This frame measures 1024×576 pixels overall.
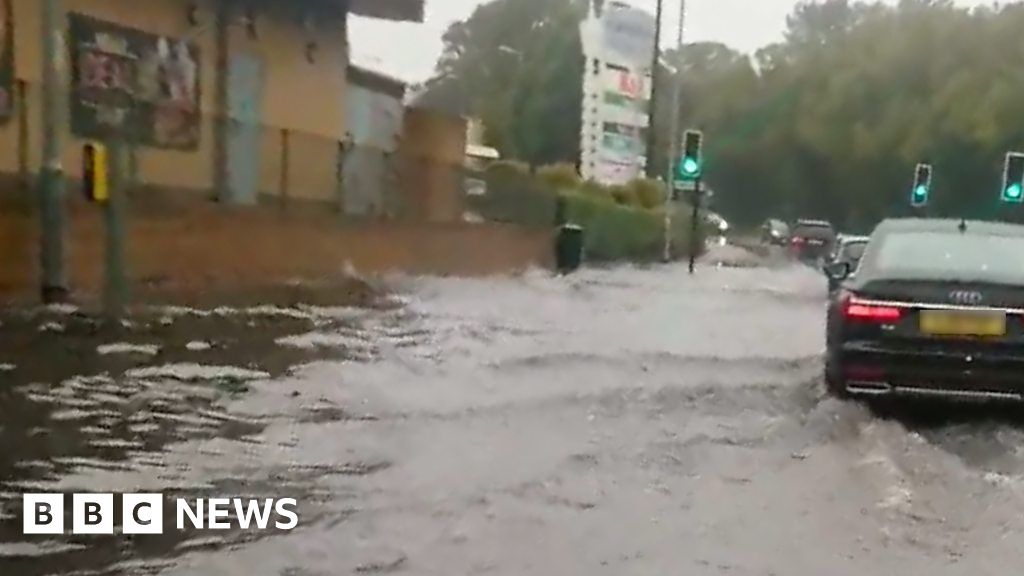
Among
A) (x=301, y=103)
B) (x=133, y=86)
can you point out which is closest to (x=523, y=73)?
(x=301, y=103)

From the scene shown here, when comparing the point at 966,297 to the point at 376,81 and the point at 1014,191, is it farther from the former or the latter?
the point at 1014,191

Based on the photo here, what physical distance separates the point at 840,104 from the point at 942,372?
7191 cm

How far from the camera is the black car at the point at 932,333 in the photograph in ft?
33.7

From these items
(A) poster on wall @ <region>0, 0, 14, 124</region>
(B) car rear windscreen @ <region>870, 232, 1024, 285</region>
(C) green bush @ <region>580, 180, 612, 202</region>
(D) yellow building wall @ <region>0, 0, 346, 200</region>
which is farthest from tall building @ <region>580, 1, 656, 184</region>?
(B) car rear windscreen @ <region>870, 232, 1024, 285</region>

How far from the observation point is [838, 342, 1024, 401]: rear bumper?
33.7 feet

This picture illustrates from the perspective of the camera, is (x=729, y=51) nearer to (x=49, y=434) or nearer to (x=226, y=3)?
(x=226, y=3)

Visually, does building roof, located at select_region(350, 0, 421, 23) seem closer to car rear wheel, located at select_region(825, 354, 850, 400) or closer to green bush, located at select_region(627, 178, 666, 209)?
car rear wheel, located at select_region(825, 354, 850, 400)

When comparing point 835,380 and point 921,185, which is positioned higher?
point 921,185

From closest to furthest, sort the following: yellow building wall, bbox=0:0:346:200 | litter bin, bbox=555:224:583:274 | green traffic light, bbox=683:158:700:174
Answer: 1. yellow building wall, bbox=0:0:346:200
2. litter bin, bbox=555:224:583:274
3. green traffic light, bbox=683:158:700:174

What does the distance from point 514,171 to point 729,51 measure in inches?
2822

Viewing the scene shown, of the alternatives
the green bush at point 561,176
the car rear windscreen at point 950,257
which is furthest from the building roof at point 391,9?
the car rear windscreen at point 950,257

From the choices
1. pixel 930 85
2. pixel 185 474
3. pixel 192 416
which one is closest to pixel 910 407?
pixel 192 416

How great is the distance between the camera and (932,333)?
33.9ft

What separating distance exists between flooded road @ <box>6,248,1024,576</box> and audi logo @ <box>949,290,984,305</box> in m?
0.83
